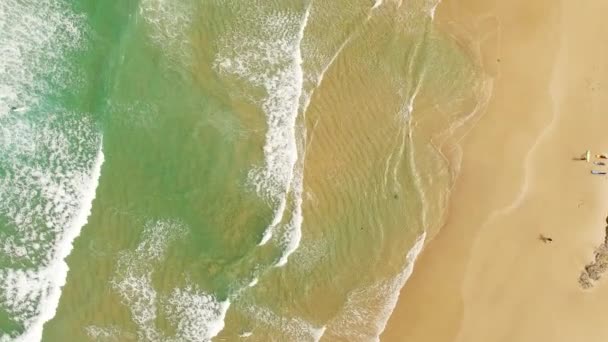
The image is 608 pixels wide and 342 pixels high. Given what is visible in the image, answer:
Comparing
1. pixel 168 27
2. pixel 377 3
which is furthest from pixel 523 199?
pixel 168 27

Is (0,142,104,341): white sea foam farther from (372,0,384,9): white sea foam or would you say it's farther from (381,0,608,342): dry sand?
(372,0,384,9): white sea foam

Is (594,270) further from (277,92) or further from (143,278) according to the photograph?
(143,278)

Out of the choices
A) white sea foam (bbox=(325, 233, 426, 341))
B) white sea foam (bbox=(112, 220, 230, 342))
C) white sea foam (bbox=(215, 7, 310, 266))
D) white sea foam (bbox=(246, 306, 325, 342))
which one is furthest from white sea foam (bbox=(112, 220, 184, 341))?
white sea foam (bbox=(325, 233, 426, 341))

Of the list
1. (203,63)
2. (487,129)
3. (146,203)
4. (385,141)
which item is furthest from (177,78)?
(487,129)

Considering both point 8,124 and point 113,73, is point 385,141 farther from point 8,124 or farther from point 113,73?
point 8,124

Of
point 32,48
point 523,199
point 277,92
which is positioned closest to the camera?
point 32,48

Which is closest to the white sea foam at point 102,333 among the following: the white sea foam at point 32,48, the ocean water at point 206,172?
the ocean water at point 206,172
